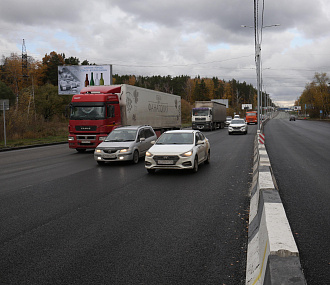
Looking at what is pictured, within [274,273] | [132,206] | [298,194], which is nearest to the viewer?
[274,273]

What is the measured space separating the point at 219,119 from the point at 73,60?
52872 millimetres

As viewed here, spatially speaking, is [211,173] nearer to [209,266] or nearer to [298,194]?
[298,194]

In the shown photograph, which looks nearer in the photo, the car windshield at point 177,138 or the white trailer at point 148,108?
the car windshield at point 177,138

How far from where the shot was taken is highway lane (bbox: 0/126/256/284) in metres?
3.80

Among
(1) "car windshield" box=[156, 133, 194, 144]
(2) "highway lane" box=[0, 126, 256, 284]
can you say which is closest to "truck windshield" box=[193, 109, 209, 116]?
(1) "car windshield" box=[156, 133, 194, 144]

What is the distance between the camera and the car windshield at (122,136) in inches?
566

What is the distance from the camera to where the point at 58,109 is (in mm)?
54219

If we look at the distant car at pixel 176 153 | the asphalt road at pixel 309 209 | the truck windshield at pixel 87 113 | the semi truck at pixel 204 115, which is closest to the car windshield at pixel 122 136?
the distant car at pixel 176 153

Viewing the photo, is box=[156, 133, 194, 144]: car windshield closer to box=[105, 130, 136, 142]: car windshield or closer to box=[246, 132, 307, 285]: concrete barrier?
box=[105, 130, 136, 142]: car windshield

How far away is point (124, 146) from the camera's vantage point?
44.3 feet

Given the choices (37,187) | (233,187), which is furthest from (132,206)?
(37,187)

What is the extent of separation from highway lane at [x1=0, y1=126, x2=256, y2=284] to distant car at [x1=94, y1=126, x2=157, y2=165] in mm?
3159

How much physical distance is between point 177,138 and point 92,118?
7.63m

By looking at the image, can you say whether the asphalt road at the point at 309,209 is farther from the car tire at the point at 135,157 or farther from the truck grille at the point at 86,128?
the truck grille at the point at 86,128
